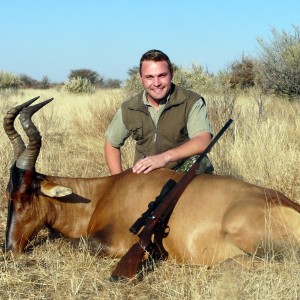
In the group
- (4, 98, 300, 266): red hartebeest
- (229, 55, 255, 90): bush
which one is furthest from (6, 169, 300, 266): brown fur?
(229, 55, 255, 90): bush

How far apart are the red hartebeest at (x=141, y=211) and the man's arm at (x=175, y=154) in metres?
0.07

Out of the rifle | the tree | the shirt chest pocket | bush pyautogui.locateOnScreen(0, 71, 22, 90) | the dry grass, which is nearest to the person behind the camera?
the dry grass

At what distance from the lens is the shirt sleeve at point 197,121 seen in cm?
557

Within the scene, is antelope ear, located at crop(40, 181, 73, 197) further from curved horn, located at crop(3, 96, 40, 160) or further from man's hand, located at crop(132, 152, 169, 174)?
man's hand, located at crop(132, 152, 169, 174)

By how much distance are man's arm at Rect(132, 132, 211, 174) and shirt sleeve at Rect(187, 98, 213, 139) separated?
79 millimetres

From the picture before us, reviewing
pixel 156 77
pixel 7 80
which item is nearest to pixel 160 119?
pixel 156 77

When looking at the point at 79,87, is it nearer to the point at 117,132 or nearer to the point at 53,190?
the point at 117,132

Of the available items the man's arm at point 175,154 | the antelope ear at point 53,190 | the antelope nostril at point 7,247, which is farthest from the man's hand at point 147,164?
the antelope nostril at point 7,247

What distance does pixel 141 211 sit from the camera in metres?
4.56

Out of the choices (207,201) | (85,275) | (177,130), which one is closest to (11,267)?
(85,275)

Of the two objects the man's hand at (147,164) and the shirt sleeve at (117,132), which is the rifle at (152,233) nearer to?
the man's hand at (147,164)

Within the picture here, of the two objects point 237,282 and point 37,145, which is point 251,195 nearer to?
point 237,282

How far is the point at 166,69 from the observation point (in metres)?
5.48

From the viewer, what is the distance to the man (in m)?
5.44
